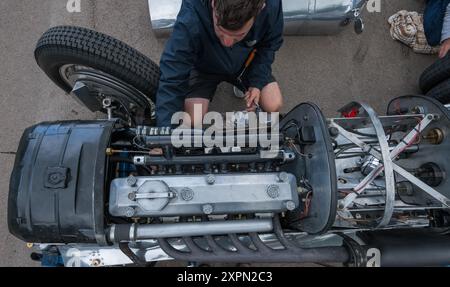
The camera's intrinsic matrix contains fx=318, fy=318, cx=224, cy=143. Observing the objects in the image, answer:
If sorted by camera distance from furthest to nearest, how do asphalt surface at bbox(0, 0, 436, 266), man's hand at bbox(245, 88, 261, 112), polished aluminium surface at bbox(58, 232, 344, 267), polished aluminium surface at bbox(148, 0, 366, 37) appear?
1. asphalt surface at bbox(0, 0, 436, 266)
2. polished aluminium surface at bbox(148, 0, 366, 37)
3. man's hand at bbox(245, 88, 261, 112)
4. polished aluminium surface at bbox(58, 232, 344, 267)

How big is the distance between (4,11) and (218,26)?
1.91 meters

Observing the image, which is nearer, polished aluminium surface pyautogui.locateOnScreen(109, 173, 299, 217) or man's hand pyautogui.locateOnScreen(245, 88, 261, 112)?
polished aluminium surface pyautogui.locateOnScreen(109, 173, 299, 217)

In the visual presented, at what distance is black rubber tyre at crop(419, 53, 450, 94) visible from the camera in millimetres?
1817

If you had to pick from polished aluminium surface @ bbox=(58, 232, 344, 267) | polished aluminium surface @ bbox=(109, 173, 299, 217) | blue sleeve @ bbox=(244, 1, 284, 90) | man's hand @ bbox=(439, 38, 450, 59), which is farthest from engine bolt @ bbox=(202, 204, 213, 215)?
man's hand @ bbox=(439, 38, 450, 59)

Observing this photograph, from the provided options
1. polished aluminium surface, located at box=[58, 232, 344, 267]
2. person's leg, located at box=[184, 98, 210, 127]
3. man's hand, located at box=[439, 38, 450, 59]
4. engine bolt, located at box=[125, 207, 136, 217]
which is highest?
man's hand, located at box=[439, 38, 450, 59]

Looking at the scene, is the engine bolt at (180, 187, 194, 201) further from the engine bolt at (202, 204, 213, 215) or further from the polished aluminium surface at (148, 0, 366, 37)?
the polished aluminium surface at (148, 0, 366, 37)

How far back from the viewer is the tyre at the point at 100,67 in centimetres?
143

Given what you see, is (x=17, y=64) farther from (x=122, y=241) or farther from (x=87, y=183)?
(x=122, y=241)

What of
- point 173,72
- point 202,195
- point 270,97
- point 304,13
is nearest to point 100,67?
point 173,72

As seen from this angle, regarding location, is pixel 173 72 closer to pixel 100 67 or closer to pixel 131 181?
pixel 100 67

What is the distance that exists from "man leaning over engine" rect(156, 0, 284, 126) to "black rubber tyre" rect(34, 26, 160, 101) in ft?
0.53

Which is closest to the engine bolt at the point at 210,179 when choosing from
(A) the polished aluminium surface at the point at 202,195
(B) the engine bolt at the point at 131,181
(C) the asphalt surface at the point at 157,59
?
(A) the polished aluminium surface at the point at 202,195

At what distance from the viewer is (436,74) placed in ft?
6.14

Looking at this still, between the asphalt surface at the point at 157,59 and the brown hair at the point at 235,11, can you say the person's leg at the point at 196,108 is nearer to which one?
the asphalt surface at the point at 157,59
